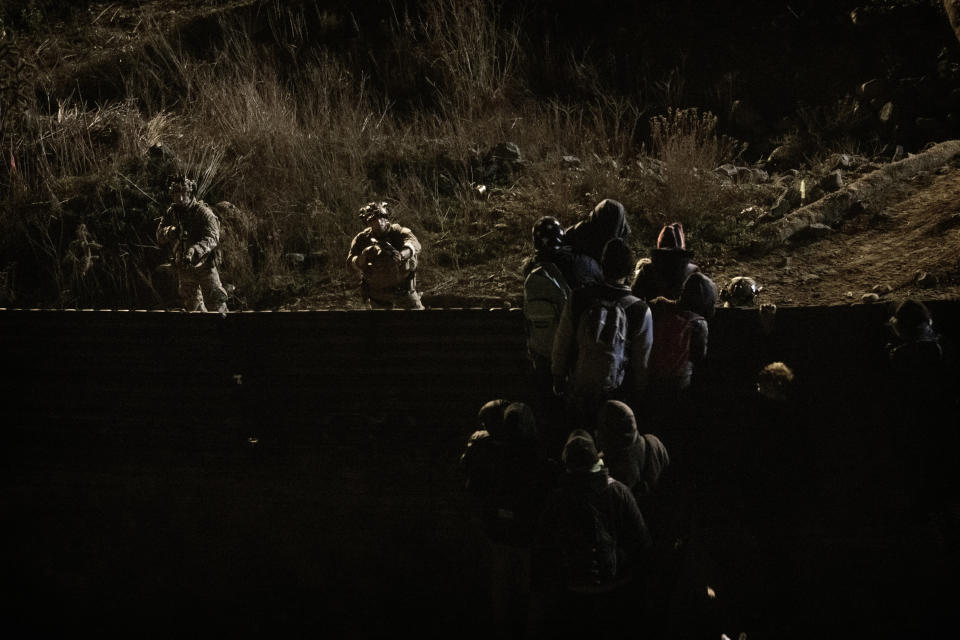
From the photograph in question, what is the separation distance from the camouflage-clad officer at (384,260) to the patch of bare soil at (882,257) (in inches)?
126

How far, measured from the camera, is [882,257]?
883cm

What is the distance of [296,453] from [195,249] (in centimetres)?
263

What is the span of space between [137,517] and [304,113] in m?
7.36

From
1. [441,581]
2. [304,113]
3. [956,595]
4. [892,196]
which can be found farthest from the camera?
[304,113]

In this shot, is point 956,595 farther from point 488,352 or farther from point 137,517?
point 137,517

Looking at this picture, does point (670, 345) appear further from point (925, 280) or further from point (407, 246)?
point (925, 280)

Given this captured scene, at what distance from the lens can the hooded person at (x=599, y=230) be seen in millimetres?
5961

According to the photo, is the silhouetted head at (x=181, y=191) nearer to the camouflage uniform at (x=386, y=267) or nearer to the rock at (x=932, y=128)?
the camouflage uniform at (x=386, y=267)

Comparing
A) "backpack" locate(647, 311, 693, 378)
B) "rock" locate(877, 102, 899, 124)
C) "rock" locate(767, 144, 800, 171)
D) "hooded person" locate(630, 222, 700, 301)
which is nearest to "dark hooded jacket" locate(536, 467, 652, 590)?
"backpack" locate(647, 311, 693, 378)

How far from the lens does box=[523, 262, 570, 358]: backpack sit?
5.77 meters

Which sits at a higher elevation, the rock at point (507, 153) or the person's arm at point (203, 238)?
the person's arm at point (203, 238)

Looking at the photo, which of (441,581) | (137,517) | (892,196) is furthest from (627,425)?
(892,196)

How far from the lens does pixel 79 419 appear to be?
24.1ft

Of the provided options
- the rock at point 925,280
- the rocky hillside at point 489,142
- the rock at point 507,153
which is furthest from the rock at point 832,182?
the rock at point 507,153
